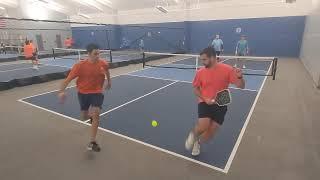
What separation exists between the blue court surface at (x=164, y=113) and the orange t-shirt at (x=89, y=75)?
1.20m

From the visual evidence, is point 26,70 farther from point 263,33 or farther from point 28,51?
point 263,33

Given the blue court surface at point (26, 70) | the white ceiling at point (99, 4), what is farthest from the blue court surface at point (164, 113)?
the white ceiling at point (99, 4)

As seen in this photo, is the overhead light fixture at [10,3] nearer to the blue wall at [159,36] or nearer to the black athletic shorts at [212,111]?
the blue wall at [159,36]

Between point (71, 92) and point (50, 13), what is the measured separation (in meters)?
24.5

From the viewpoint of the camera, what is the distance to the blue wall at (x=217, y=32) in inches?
744

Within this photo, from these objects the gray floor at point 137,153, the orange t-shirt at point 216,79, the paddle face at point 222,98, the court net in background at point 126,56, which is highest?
the orange t-shirt at point 216,79

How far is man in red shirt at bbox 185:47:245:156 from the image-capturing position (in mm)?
3824

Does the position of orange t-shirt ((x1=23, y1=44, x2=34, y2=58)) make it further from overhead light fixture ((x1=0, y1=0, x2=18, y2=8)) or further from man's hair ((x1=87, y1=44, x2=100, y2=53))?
overhead light fixture ((x1=0, y1=0, x2=18, y2=8))

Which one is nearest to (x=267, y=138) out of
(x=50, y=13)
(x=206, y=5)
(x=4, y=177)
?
(x=4, y=177)

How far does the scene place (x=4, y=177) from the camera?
3.71m

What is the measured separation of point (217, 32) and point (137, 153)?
63.5 feet

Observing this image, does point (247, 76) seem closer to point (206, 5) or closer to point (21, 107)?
point (21, 107)

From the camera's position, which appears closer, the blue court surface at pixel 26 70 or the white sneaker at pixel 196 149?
the white sneaker at pixel 196 149

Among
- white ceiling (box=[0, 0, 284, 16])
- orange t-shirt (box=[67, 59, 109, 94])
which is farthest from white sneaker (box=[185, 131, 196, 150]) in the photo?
white ceiling (box=[0, 0, 284, 16])
